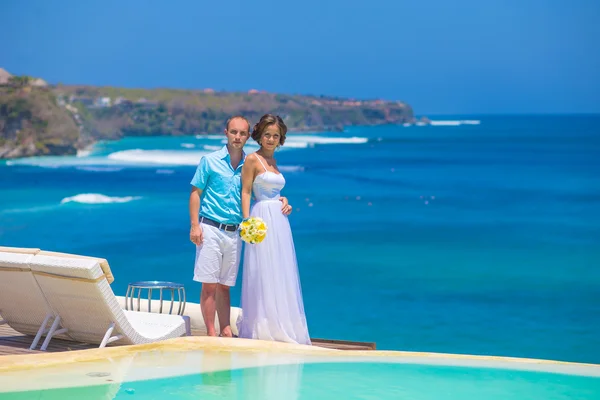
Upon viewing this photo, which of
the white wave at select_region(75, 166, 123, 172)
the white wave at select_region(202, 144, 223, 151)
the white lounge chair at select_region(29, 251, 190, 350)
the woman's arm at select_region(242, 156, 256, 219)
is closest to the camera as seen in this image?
the white lounge chair at select_region(29, 251, 190, 350)

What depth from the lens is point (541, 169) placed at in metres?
42.8

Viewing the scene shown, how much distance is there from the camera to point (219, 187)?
5762 millimetres

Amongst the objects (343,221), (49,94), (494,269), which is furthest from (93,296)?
(49,94)

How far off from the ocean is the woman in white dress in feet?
17.4

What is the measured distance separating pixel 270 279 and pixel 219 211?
505 millimetres

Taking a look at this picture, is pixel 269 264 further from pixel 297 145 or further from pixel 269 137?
pixel 297 145

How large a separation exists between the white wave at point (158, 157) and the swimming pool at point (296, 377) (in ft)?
130

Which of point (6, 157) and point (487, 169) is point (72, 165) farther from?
point (487, 169)

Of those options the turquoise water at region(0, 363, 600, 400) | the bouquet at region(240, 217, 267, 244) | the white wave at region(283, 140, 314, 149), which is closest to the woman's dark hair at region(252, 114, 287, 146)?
the bouquet at region(240, 217, 267, 244)

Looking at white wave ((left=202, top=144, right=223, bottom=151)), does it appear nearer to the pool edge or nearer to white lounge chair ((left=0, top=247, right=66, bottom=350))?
white lounge chair ((left=0, top=247, right=66, bottom=350))

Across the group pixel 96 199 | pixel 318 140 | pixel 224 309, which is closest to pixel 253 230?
pixel 224 309

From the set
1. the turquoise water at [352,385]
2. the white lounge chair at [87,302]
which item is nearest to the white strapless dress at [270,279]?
the turquoise water at [352,385]

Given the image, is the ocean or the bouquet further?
the ocean

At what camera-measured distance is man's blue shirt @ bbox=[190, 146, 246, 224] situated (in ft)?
18.8
